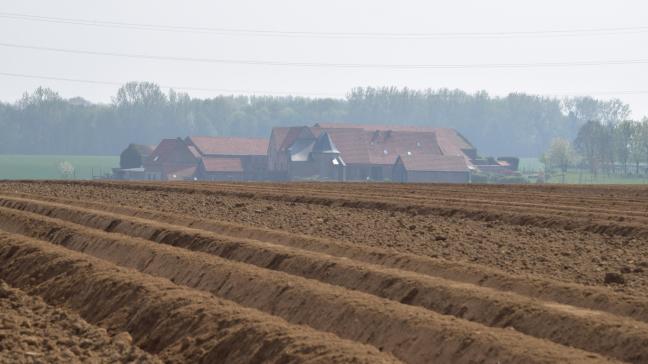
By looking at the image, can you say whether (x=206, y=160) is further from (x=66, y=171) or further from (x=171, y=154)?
(x=66, y=171)

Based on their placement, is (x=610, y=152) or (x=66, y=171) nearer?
(x=66, y=171)

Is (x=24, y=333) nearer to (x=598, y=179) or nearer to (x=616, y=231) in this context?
(x=616, y=231)

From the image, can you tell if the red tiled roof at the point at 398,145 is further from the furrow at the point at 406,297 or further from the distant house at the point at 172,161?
the furrow at the point at 406,297

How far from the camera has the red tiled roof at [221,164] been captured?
121188 mm

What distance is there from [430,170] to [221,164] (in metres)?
21.9

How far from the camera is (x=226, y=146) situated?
126000 millimetres

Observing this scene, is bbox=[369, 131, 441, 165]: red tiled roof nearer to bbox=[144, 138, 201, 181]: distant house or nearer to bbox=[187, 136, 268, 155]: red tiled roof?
bbox=[187, 136, 268, 155]: red tiled roof

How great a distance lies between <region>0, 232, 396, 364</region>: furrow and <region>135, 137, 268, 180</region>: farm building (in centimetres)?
10431

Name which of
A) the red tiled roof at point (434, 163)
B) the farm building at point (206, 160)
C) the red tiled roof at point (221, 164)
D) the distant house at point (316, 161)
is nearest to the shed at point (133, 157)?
the farm building at point (206, 160)

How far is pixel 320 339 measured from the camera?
10531mm

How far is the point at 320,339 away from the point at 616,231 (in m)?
10.9

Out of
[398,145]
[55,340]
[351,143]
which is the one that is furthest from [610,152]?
[55,340]

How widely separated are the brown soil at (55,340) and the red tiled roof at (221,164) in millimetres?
107858

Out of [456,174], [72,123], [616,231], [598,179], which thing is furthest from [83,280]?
[72,123]
